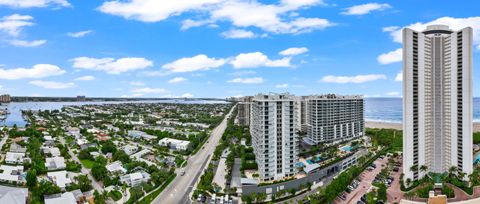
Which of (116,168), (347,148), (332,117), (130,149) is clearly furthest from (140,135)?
(347,148)

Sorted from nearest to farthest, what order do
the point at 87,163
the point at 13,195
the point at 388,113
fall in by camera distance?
the point at 13,195 < the point at 87,163 < the point at 388,113

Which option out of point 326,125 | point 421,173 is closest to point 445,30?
point 421,173

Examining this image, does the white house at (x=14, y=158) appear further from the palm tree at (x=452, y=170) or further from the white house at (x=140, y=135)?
the palm tree at (x=452, y=170)

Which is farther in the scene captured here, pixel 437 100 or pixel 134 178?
pixel 134 178

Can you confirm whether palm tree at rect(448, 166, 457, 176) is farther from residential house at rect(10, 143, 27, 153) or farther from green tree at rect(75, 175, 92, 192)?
residential house at rect(10, 143, 27, 153)

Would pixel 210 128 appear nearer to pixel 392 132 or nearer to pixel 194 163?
pixel 194 163

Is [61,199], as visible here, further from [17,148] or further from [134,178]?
[17,148]

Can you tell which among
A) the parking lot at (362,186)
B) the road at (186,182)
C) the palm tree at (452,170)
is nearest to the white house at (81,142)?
the road at (186,182)
